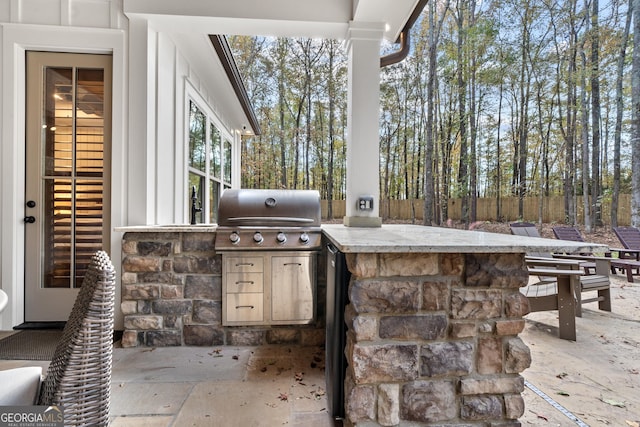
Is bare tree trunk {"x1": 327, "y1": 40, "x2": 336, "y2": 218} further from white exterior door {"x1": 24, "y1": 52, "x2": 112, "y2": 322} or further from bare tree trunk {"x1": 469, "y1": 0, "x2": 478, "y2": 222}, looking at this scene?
white exterior door {"x1": 24, "y1": 52, "x2": 112, "y2": 322}

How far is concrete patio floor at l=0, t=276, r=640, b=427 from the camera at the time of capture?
1586 millimetres

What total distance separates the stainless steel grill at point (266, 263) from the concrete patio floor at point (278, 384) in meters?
0.31

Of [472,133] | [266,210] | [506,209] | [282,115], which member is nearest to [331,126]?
[282,115]

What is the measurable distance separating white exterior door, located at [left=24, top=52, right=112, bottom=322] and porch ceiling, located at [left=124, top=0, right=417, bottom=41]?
0.65 metres

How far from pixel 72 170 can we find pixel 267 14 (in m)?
2.25

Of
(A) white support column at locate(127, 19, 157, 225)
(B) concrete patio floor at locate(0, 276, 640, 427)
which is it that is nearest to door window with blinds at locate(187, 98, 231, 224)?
(A) white support column at locate(127, 19, 157, 225)

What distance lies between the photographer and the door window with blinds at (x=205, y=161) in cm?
358

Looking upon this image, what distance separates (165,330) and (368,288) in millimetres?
1927

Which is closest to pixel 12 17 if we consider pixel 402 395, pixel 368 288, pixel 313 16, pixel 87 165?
pixel 87 165

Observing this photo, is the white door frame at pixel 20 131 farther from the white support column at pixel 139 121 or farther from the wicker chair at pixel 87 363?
the wicker chair at pixel 87 363

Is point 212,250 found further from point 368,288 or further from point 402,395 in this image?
point 402,395

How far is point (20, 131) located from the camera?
8.36 feet

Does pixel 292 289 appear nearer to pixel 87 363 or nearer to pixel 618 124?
pixel 87 363

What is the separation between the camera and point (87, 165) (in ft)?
8.68
